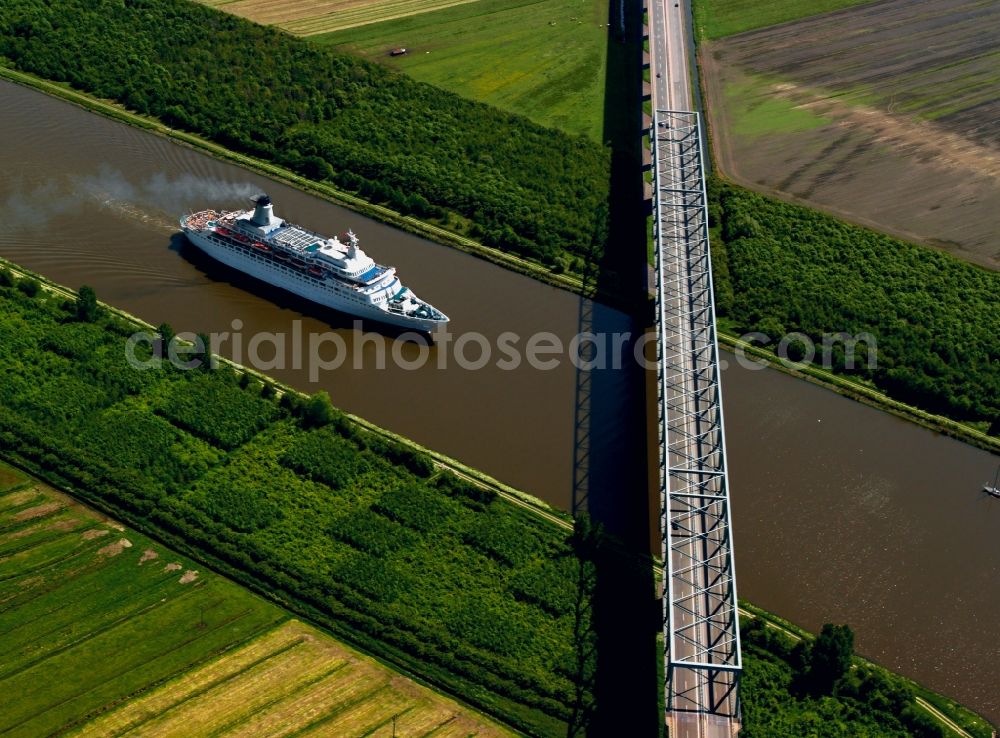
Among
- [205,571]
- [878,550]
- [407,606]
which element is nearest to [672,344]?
[878,550]

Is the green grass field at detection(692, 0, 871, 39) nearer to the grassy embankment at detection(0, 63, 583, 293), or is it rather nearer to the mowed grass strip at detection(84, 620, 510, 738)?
the grassy embankment at detection(0, 63, 583, 293)

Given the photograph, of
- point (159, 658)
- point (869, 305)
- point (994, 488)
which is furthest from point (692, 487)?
point (159, 658)

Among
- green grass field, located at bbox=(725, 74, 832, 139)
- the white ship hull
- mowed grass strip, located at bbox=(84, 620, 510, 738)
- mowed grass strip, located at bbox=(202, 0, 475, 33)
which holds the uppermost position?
mowed grass strip, located at bbox=(202, 0, 475, 33)

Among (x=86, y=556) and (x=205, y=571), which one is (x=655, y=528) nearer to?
(x=205, y=571)

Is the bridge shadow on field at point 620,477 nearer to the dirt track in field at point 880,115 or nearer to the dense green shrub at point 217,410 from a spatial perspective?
the dirt track in field at point 880,115

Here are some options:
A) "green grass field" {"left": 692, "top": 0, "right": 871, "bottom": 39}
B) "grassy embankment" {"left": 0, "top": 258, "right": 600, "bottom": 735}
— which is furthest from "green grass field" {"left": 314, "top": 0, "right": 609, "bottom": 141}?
"grassy embankment" {"left": 0, "top": 258, "right": 600, "bottom": 735}

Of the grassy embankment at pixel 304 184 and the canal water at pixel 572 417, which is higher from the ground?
the grassy embankment at pixel 304 184

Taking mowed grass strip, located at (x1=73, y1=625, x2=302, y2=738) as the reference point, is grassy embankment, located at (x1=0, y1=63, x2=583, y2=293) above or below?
above

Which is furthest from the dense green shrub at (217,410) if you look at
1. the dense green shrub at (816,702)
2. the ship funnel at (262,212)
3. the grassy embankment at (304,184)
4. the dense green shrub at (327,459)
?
the dense green shrub at (816,702)
